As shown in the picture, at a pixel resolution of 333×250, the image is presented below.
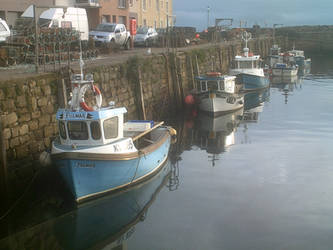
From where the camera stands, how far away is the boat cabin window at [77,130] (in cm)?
1169

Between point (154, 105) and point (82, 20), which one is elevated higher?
point (82, 20)

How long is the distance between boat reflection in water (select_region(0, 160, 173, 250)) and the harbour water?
0.02 meters

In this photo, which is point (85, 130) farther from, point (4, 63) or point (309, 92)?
point (309, 92)

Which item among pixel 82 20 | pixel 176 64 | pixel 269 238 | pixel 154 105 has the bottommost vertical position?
pixel 269 238

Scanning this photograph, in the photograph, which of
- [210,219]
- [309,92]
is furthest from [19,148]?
[309,92]

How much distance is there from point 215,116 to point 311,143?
20.1 feet

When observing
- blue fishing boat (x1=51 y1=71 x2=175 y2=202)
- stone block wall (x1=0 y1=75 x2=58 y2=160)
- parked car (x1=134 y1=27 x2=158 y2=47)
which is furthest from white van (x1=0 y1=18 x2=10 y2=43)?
parked car (x1=134 y1=27 x2=158 y2=47)

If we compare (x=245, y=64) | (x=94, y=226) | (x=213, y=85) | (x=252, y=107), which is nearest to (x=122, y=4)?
(x=245, y=64)

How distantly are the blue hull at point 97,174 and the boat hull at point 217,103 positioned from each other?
36.1ft

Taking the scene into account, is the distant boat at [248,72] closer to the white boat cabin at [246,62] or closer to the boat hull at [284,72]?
the white boat cabin at [246,62]

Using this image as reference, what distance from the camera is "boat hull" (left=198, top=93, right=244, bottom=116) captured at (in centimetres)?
2369

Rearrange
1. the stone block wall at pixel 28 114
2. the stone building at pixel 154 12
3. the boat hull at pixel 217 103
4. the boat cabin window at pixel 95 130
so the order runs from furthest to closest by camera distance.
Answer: the stone building at pixel 154 12
the boat hull at pixel 217 103
the boat cabin window at pixel 95 130
the stone block wall at pixel 28 114

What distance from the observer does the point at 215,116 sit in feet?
78.3

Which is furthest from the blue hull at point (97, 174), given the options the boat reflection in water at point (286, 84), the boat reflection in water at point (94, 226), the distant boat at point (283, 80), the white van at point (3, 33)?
the distant boat at point (283, 80)
